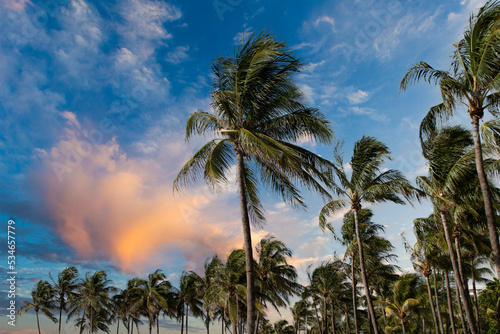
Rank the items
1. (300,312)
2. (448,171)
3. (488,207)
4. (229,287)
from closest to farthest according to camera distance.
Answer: (488,207)
(448,171)
(229,287)
(300,312)

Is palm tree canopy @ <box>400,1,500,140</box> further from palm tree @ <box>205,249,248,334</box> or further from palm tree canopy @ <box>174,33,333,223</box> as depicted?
palm tree @ <box>205,249,248,334</box>

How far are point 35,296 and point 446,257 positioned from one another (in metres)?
48.6

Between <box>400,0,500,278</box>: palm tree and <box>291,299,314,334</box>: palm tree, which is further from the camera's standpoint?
<box>291,299,314,334</box>: palm tree

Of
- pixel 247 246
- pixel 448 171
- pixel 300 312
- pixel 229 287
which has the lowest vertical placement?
pixel 300 312

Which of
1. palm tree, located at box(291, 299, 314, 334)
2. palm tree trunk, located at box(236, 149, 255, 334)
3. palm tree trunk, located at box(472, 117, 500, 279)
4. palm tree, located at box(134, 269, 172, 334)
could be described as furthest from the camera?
Answer: palm tree, located at box(291, 299, 314, 334)

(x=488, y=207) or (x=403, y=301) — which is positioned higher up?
(x=488, y=207)

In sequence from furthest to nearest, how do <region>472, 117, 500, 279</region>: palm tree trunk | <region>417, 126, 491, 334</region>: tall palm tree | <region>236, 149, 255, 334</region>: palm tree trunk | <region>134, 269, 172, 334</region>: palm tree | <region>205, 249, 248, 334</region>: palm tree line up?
<region>134, 269, 172, 334</region>: palm tree < <region>205, 249, 248, 334</region>: palm tree < <region>417, 126, 491, 334</region>: tall palm tree < <region>472, 117, 500, 279</region>: palm tree trunk < <region>236, 149, 255, 334</region>: palm tree trunk

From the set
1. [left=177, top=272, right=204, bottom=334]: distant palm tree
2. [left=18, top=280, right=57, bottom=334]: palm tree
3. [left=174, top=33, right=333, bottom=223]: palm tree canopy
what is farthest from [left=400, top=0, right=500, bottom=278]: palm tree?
[left=18, top=280, right=57, bottom=334]: palm tree

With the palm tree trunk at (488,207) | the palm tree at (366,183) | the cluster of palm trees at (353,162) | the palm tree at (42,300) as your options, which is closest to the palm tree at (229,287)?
the cluster of palm trees at (353,162)

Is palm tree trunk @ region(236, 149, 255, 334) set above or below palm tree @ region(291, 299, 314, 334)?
above

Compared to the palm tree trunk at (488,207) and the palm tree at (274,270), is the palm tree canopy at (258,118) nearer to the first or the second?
the palm tree trunk at (488,207)

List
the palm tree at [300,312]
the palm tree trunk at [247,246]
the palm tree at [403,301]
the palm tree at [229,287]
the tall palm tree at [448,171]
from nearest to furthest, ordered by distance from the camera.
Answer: the palm tree trunk at [247,246] < the tall palm tree at [448,171] < the palm tree at [229,287] < the palm tree at [403,301] < the palm tree at [300,312]

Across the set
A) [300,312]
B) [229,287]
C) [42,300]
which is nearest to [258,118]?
[229,287]

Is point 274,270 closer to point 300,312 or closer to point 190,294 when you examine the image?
point 190,294
